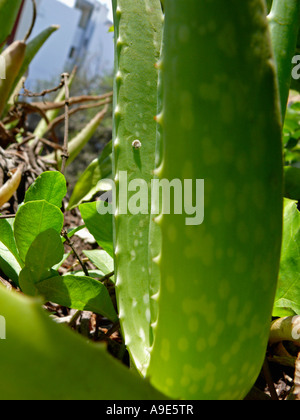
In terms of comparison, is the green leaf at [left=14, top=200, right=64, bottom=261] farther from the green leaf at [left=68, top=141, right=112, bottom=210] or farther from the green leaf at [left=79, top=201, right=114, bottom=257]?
→ the green leaf at [left=68, top=141, right=112, bottom=210]

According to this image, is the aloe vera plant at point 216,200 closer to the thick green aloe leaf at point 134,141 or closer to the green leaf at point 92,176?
the thick green aloe leaf at point 134,141

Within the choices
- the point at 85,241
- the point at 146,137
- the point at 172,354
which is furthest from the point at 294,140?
the point at 172,354

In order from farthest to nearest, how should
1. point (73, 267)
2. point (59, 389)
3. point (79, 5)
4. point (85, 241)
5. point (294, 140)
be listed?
point (79, 5), point (294, 140), point (85, 241), point (73, 267), point (59, 389)

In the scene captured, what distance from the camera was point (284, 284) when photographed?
34cm

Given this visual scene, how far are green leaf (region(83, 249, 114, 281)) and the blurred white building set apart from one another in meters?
5.40

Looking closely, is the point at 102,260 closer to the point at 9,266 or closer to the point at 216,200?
the point at 9,266

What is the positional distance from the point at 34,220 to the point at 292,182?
1.05 ft

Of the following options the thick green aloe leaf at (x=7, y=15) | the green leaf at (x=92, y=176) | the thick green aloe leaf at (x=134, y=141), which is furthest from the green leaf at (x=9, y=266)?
the thick green aloe leaf at (x=7, y=15)

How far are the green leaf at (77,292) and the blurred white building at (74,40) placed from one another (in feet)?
18.0

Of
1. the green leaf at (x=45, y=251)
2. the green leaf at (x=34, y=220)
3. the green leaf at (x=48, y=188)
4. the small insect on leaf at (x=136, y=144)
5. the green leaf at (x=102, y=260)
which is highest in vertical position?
the small insect on leaf at (x=136, y=144)

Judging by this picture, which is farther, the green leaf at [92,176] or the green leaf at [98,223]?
the green leaf at [92,176]

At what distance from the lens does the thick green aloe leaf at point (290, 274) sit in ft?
1.11
